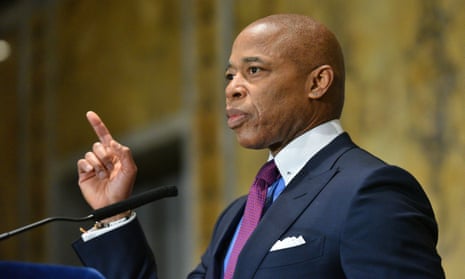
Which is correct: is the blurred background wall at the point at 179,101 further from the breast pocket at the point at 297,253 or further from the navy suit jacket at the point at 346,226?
the breast pocket at the point at 297,253

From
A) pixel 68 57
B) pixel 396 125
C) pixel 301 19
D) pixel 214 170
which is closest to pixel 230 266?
pixel 301 19

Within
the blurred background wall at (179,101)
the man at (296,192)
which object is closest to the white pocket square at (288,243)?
the man at (296,192)

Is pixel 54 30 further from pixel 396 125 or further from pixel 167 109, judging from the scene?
pixel 396 125

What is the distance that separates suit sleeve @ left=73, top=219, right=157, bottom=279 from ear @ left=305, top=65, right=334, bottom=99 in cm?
61

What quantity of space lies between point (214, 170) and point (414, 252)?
13.7 feet

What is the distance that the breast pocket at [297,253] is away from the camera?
2457 mm

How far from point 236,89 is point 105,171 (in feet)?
1.48

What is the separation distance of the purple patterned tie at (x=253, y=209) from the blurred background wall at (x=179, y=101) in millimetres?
2152

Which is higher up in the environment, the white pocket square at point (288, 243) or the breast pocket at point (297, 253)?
the white pocket square at point (288, 243)

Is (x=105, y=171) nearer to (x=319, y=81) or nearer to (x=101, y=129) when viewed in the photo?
(x=101, y=129)

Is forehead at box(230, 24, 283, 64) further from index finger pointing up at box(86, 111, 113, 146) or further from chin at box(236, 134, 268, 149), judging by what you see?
index finger pointing up at box(86, 111, 113, 146)

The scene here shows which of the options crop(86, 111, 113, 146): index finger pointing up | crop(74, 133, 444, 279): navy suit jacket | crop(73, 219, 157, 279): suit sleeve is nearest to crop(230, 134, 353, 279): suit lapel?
crop(74, 133, 444, 279): navy suit jacket

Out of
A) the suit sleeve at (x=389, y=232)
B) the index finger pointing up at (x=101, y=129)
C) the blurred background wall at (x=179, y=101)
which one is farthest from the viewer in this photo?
the blurred background wall at (x=179, y=101)

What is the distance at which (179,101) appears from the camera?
695 centimetres
